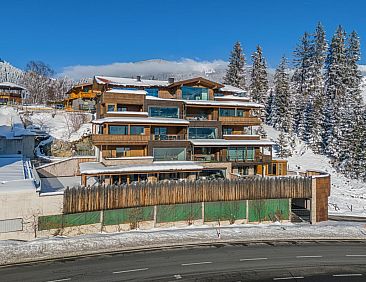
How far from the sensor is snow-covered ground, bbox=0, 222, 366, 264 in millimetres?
20312

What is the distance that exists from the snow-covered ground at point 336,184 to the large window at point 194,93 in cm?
2042

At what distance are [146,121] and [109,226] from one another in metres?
13.4

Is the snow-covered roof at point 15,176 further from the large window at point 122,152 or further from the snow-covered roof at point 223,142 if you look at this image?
the snow-covered roof at point 223,142

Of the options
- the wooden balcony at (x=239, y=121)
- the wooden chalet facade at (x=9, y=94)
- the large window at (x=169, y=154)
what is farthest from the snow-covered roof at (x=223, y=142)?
the wooden chalet facade at (x=9, y=94)

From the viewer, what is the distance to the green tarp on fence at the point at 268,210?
29.6 m

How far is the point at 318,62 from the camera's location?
267 feet

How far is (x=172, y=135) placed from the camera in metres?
38.0

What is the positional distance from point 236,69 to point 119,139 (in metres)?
47.0

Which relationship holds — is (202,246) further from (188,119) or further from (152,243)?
(188,119)

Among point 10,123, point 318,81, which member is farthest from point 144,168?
point 318,81

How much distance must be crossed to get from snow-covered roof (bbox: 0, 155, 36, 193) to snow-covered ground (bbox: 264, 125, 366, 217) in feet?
101

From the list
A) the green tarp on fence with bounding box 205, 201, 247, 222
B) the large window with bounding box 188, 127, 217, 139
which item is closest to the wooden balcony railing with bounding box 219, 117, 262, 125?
the large window with bounding box 188, 127, 217, 139

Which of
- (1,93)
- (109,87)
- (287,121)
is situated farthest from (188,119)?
(1,93)

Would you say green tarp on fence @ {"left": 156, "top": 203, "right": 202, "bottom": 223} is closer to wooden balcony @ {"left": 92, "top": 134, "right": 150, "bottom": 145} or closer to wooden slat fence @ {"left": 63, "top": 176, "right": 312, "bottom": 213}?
wooden slat fence @ {"left": 63, "top": 176, "right": 312, "bottom": 213}
